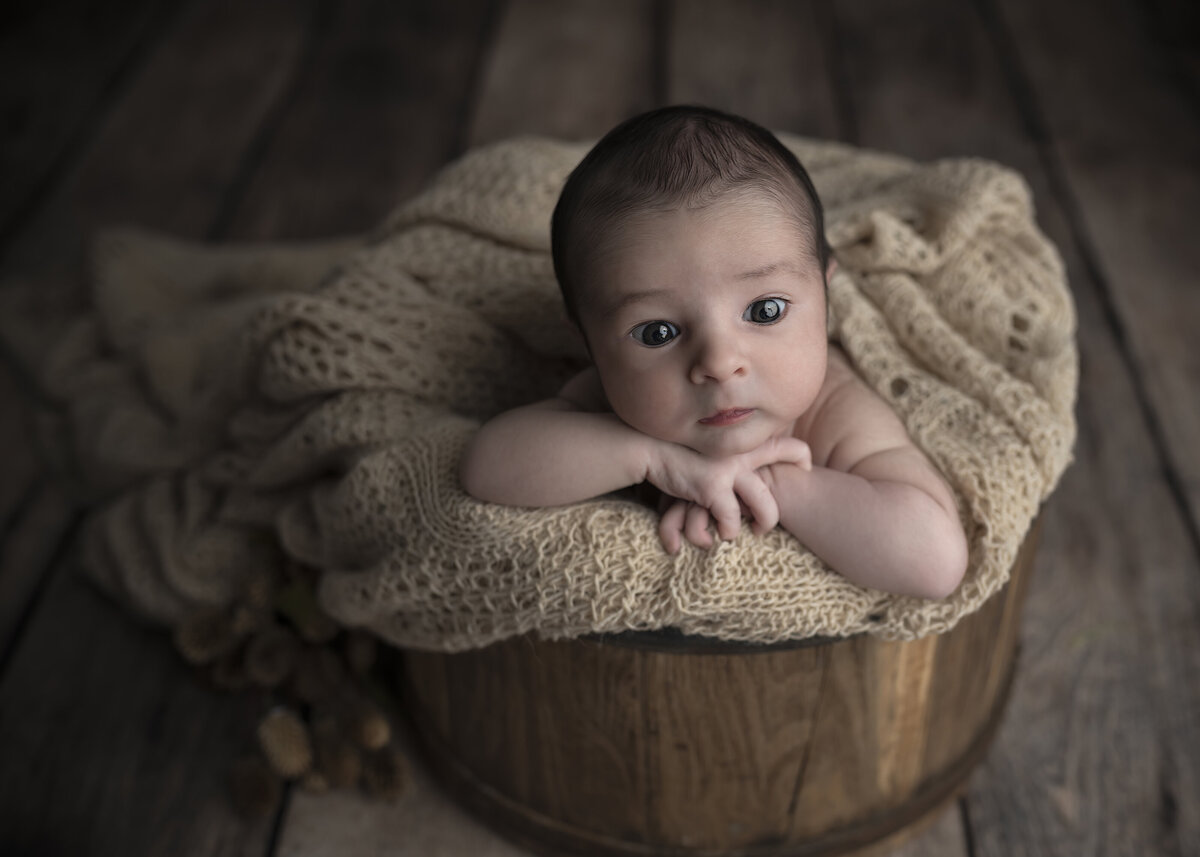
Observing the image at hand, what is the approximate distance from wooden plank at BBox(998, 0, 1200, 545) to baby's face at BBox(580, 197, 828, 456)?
0.88 m

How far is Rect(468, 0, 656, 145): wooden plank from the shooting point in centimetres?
233

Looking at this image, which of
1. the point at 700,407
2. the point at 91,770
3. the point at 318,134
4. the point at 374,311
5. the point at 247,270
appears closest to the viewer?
the point at 700,407

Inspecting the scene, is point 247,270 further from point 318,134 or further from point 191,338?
point 318,134

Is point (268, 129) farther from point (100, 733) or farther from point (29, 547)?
point (100, 733)

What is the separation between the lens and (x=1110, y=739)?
133 centimetres

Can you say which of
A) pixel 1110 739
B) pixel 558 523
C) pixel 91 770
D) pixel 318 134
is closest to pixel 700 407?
pixel 558 523

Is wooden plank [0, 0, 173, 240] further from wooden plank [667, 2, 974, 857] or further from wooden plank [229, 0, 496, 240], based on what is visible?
wooden plank [667, 2, 974, 857]

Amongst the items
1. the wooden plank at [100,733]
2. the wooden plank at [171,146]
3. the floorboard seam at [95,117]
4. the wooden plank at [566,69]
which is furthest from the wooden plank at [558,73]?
the wooden plank at [100,733]

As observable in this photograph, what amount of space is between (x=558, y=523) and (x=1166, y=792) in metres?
0.76

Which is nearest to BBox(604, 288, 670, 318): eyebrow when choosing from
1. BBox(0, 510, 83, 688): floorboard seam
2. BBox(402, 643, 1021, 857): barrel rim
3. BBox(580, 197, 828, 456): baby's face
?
BBox(580, 197, 828, 456): baby's face

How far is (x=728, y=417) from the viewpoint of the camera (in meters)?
0.94

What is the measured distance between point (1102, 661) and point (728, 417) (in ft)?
2.42

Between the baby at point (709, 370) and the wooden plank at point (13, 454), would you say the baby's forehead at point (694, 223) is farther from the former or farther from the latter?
the wooden plank at point (13, 454)

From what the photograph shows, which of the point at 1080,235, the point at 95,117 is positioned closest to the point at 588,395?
the point at 1080,235
